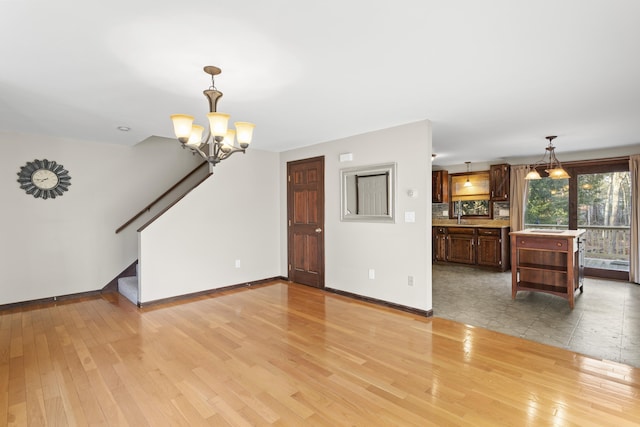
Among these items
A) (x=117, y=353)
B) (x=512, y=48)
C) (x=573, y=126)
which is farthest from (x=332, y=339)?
(x=573, y=126)

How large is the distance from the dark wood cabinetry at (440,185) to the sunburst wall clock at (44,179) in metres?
7.14

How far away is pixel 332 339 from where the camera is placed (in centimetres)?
317

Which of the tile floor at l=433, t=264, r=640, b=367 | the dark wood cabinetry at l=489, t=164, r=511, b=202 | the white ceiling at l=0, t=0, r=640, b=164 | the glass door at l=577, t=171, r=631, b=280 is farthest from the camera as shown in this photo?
the dark wood cabinetry at l=489, t=164, r=511, b=202

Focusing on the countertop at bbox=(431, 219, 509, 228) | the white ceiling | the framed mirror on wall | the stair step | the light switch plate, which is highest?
the white ceiling

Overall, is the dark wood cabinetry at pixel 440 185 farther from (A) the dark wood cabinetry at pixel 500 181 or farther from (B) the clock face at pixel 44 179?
(B) the clock face at pixel 44 179

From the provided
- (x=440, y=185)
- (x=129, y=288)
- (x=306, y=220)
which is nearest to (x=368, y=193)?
(x=306, y=220)

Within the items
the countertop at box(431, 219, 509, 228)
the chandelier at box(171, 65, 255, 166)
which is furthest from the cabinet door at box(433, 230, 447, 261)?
the chandelier at box(171, 65, 255, 166)

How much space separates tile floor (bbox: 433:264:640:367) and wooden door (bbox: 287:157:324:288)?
191 centimetres

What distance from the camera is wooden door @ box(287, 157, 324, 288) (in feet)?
16.9

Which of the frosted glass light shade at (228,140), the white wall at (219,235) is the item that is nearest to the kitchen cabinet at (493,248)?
the white wall at (219,235)

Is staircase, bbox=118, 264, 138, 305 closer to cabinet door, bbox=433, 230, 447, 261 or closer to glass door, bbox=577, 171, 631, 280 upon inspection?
cabinet door, bbox=433, 230, 447, 261

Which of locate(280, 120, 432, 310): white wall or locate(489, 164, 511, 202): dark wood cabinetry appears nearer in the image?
locate(280, 120, 432, 310): white wall

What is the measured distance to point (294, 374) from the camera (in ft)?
8.25

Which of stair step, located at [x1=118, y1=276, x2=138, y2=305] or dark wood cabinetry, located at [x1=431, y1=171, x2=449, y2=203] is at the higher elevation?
dark wood cabinetry, located at [x1=431, y1=171, x2=449, y2=203]
